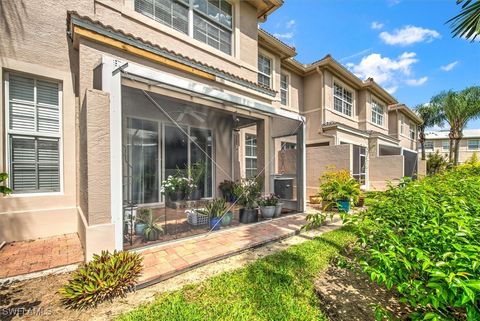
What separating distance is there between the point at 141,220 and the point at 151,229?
0.37 m

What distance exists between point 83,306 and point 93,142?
8.00 feet

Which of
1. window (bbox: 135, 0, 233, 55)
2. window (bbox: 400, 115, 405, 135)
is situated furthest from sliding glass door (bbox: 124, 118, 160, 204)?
window (bbox: 400, 115, 405, 135)

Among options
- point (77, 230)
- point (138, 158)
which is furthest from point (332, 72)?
point (77, 230)

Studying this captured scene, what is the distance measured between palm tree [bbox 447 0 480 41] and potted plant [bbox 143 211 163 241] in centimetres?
790

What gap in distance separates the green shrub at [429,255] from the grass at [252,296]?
110 cm

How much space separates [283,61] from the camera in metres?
12.5

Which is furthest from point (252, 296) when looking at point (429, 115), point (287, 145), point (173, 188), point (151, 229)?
point (429, 115)

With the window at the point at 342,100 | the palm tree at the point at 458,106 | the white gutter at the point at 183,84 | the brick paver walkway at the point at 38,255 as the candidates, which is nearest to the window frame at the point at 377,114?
the window at the point at 342,100

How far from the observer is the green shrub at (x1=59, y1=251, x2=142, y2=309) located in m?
2.77

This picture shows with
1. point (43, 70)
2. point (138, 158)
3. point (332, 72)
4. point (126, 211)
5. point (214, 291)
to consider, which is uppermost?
point (332, 72)

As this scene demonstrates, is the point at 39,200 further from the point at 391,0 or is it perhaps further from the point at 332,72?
the point at 332,72

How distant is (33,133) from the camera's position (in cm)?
494

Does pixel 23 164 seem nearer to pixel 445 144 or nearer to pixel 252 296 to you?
pixel 252 296

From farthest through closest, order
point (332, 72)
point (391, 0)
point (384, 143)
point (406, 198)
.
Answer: point (384, 143) → point (332, 72) → point (391, 0) → point (406, 198)
